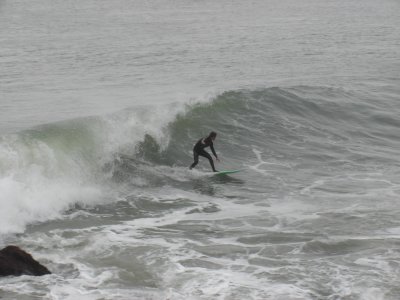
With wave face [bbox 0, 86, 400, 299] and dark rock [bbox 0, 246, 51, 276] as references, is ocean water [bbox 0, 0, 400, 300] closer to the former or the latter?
wave face [bbox 0, 86, 400, 299]

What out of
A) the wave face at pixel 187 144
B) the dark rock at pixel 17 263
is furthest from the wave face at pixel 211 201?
the dark rock at pixel 17 263

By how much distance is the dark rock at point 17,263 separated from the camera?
10.6 meters

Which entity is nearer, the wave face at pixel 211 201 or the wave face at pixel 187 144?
the wave face at pixel 211 201

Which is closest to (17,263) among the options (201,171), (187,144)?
(201,171)

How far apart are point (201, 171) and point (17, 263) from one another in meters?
9.68

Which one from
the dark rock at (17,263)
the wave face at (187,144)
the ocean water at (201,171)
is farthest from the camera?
the wave face at (187,144)

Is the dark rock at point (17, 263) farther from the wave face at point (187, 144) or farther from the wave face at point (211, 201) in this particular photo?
the wave face at point (187, 144)

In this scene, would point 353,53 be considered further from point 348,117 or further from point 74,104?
point 74,104

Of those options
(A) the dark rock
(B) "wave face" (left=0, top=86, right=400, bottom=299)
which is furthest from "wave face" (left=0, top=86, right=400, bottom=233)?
(A) the dark rock

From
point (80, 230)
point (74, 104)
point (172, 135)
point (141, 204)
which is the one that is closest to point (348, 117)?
point (172, 135)

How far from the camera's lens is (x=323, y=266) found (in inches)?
454

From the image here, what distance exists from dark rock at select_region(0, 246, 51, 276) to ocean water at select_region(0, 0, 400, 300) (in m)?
0.21

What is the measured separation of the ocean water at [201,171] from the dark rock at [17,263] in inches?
8.5

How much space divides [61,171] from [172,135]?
234 inches
